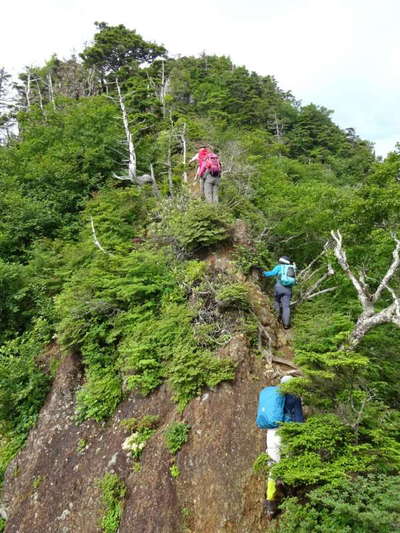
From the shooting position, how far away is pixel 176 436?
578 cm

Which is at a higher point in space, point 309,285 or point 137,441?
point 309,285

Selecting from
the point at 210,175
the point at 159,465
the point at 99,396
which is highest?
the point at 210,175

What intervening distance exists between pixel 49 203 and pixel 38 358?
7131 millimetres

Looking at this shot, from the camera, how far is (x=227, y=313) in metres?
7.19

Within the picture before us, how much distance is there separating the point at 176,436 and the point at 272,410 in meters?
2.23

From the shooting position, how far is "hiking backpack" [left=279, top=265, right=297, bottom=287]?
25.6 ft

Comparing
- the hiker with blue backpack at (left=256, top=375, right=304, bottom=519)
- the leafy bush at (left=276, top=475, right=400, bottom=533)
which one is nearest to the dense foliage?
the leafy bush at (left=276, top=475, right=400, bottom=533)

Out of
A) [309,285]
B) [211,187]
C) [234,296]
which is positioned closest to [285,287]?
[234,296]

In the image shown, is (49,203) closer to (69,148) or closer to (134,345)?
(69,148)

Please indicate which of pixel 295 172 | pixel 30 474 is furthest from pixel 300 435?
pixel 295 172

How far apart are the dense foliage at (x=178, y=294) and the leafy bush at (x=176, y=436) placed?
26mm

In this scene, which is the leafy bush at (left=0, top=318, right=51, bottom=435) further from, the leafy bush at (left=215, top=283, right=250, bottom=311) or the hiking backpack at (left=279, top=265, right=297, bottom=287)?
the hiking backpack at (left=279, top=265, right=297, bottom=287)

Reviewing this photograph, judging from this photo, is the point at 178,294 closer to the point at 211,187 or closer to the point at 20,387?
the point at 211,187

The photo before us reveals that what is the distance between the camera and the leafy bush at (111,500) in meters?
5.59
